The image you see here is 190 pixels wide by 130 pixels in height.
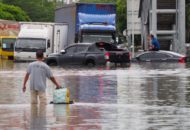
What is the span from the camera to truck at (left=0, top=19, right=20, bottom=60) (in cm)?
6569

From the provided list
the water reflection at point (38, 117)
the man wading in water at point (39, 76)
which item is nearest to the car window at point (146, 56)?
the water reflection at point (38, 117)

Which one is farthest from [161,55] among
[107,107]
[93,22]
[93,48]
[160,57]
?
[107,107]

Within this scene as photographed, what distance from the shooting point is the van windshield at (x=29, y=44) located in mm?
53031

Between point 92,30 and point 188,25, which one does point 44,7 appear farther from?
point 92,30

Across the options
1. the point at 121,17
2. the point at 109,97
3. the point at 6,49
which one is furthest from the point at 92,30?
the point at 121,17

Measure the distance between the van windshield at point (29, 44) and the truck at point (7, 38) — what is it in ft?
34.0

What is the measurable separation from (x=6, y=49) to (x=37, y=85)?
157 ft

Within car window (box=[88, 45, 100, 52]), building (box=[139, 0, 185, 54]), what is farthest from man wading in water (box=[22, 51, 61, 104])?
building (box=[139, 0, 185, 54])

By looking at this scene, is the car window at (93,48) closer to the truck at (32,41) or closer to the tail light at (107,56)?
the tail light at (107,56)

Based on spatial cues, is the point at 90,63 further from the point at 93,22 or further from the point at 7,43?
the point at 7,43

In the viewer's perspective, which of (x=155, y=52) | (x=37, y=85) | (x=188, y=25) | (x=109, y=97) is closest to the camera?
(x=37, y=85)

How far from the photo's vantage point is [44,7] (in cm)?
15325

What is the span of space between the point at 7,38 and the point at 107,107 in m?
48.5

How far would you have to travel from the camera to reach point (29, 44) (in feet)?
175
